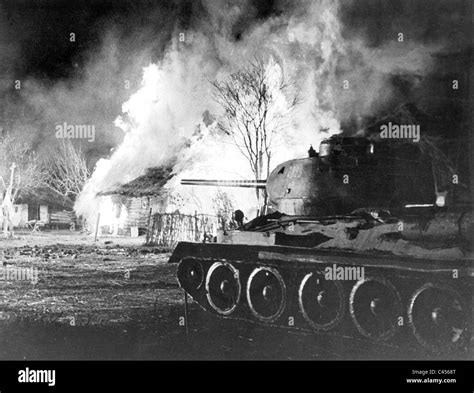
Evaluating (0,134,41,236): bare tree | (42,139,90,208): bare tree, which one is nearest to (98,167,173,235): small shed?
(42,139,90,208): bare tree

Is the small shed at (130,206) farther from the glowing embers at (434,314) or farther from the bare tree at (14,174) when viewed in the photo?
the glowing embers at (434,314)

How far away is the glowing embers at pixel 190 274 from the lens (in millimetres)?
6250

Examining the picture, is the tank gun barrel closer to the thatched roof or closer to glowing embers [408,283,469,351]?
the thatched roof

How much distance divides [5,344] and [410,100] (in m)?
4.93

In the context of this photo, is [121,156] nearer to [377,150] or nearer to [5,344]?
[5,344]

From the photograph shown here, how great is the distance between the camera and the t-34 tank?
500cm

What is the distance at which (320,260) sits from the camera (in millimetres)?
5438

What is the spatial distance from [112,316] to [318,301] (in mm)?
2134

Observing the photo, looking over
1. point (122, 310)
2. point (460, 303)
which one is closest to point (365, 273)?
point (460, 303)

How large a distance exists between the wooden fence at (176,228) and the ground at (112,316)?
0.45 feet

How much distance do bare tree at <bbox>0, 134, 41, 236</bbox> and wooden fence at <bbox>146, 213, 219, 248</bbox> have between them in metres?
1.38

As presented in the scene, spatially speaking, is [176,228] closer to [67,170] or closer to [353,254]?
[67,170]

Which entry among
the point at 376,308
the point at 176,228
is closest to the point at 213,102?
the point at 176,228

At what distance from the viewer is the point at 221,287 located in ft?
20.2
